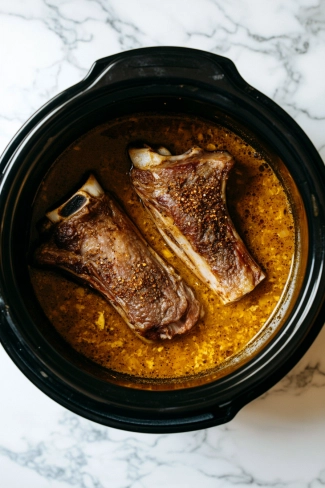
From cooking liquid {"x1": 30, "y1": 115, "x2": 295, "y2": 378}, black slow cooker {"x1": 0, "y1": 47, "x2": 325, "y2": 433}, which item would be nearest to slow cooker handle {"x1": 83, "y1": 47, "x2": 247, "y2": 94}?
black slow cooker {"x1": 0, "y1": 47, "x2": 325, "y2": 433}

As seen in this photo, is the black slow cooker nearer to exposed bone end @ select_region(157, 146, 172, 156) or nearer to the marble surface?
exposed bone end @ select_region(157, 146, 172, 156)

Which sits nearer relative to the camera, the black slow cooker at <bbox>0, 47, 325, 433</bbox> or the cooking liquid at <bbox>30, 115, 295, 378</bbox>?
the black slow cooker at <bbox>0, 47, 325, 433</bbox>

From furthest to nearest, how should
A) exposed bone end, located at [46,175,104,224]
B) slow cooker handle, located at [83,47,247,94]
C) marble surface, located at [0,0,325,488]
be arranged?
marble surface, located at [0,0,325,488]
exposed bone end, located at [46,175,104,224]
slow cooker handle, located at [83,47,247,94]

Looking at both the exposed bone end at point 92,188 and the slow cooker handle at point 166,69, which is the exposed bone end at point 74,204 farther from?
the slow cooker handle at point 166,69

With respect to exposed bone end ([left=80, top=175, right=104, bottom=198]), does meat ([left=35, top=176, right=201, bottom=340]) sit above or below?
below

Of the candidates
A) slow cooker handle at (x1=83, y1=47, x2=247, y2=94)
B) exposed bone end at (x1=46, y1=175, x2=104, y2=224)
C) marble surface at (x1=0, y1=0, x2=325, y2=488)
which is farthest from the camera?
marble surface at (x1=0, y1=0, x2=325, y2=488)

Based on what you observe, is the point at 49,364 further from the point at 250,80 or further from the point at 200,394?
the point at 250,80

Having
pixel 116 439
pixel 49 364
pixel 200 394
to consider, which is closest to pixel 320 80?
pixel 200 394

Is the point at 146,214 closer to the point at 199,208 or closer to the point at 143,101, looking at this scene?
the point at 199,208
